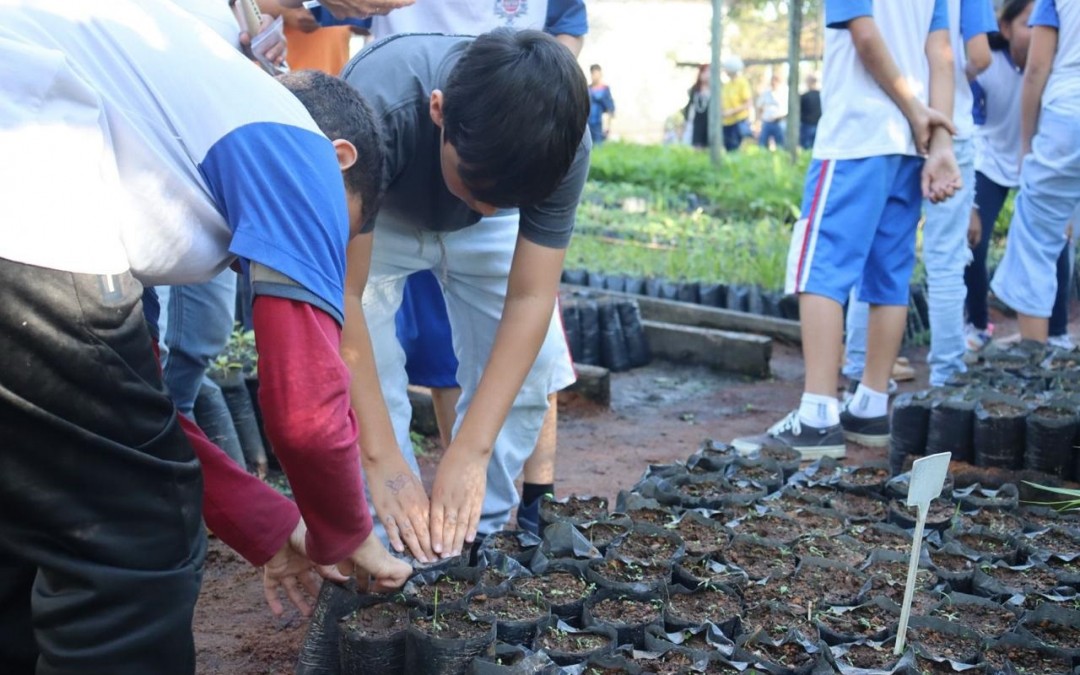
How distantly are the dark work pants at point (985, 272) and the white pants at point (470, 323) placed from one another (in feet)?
10.2

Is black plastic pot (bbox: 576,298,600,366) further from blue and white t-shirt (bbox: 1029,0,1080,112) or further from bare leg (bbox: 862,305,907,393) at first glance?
blue and white t-shirt (bbox: 1029,0,1080,112)

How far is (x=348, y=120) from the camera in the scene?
1804mm

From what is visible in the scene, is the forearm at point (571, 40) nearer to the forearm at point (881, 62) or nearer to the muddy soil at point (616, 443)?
the forearm at point (881, 62)

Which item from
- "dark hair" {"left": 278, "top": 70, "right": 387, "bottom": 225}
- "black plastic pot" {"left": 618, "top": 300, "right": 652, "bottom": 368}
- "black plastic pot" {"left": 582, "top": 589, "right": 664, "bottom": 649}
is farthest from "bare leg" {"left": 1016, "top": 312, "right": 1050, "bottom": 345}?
"dark hair" {"left": 278, "top": 70, "right": 387, "bottom": 225}

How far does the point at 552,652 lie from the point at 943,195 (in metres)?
2.43

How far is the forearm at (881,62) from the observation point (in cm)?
370

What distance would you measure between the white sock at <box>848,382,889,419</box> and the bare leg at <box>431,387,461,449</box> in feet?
5.51

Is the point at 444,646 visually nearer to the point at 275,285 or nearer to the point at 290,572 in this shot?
the point at 290,572

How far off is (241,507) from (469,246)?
100cm

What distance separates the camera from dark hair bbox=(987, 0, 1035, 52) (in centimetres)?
513

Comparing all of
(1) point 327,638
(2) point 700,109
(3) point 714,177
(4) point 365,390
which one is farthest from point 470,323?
(2) point 700,109

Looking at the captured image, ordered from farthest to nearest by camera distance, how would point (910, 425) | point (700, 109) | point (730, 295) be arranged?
point (700, 109)
point (730, 295)
point (910, 425)

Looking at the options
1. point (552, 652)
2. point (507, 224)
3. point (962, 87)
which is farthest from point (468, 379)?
point (962, 87)

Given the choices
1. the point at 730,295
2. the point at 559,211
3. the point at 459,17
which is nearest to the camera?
the point at 559,211
